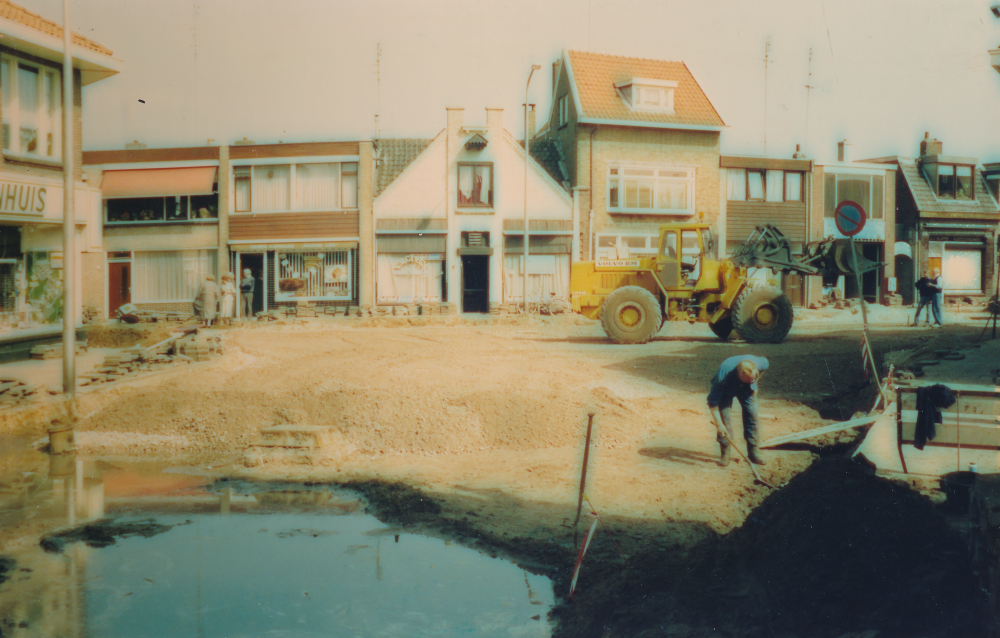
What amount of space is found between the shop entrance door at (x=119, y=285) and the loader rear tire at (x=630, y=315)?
897cm

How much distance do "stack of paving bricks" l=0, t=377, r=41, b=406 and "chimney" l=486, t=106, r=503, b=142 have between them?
16.2 m

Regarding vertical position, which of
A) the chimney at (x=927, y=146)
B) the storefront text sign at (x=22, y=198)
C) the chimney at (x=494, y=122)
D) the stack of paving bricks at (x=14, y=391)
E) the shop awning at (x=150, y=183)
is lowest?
the stack of paving bricks at (x=14, y=391)

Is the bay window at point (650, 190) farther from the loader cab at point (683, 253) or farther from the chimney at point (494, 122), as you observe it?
the loader cab at point (683, 253)

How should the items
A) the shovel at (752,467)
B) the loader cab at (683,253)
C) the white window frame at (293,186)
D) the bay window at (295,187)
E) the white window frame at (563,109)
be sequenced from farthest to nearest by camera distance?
the white window frame at (563,109) < the bay window at (295,187) < the white window frame at (293,186) < the loader cab at (683,253) < the shovel at (752,467)

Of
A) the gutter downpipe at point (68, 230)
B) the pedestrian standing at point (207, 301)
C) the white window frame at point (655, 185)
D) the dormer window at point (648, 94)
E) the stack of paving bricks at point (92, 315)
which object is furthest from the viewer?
the dormer window at point (648, 94)

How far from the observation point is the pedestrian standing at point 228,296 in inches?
600

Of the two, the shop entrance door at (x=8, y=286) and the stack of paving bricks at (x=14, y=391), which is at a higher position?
the shop entrance door at (x=8, y=286)

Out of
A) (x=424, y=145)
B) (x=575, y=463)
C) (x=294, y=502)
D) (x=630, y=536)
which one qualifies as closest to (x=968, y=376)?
(x=575, y=463)

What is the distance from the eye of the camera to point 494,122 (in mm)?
23281

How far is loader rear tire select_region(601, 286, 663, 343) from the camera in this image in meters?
14.1

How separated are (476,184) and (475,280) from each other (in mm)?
3172

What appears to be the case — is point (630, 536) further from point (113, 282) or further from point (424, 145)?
point (424, 145)

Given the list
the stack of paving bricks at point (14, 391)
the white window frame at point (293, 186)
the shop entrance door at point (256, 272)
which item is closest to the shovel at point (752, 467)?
the stack of paving bricks at point (14, 391)

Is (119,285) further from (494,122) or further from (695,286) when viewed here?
(494,122)
